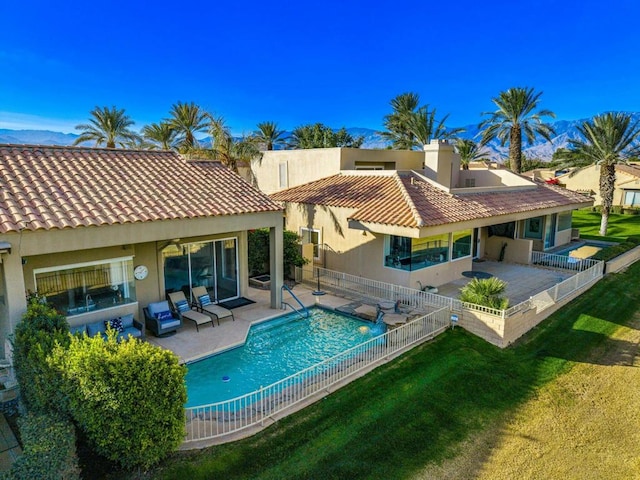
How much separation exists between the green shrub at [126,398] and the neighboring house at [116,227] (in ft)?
14.7

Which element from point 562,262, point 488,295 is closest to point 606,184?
point 562,262

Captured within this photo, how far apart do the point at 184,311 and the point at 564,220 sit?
93.0 ft

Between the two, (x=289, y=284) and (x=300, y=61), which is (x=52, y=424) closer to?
(x=289, y=284)

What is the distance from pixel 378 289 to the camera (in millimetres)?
19469

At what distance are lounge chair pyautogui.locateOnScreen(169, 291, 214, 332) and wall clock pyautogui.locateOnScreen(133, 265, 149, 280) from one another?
4.32ft

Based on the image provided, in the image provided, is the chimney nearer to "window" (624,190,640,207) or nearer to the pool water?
the pool water

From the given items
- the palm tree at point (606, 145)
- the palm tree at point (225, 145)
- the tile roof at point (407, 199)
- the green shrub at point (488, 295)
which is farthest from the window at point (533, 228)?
the palm tree at point (225, 145)

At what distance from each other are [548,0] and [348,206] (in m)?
38.7

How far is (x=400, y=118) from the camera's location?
47.7 meters

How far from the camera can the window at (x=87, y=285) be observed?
1352 centimetres

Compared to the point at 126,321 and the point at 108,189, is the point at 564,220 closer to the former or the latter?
the point at 126,321

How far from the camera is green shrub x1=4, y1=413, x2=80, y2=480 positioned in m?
7.06

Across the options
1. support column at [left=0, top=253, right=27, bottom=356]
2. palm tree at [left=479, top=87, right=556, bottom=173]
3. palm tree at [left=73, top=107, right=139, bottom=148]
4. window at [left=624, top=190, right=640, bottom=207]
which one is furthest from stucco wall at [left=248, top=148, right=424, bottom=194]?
window at [left=624, top=190, right=640, bottom=207]

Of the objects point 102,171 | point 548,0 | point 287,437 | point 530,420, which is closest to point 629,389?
point 530,420
